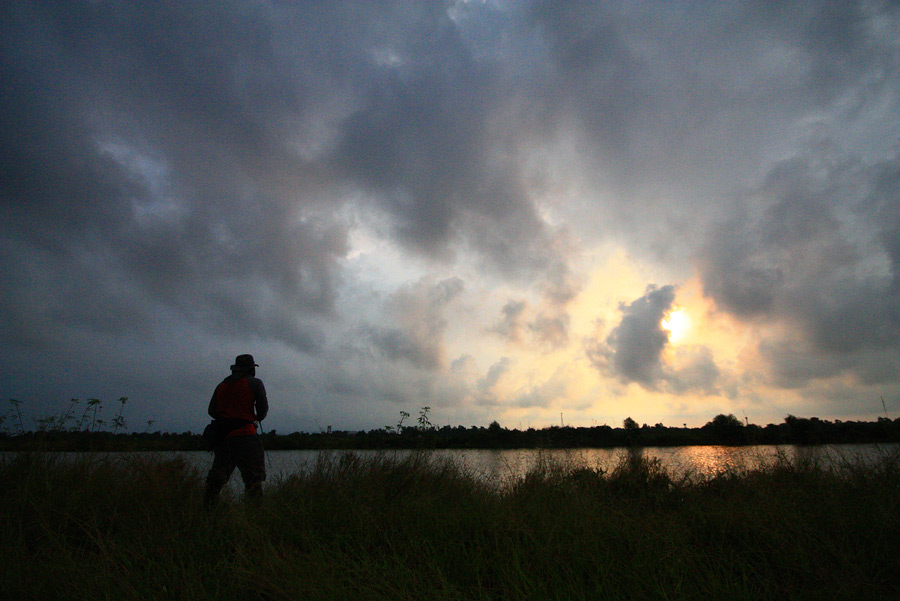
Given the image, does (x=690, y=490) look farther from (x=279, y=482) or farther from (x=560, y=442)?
(x=279, y=482)

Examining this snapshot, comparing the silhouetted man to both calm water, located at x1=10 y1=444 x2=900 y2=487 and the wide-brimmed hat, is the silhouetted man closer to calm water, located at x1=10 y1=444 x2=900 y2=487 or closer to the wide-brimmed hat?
the wide-brimmed hat

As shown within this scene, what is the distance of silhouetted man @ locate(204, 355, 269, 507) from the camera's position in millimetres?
5516

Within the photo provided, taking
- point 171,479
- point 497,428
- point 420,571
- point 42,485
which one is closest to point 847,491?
point 420,571

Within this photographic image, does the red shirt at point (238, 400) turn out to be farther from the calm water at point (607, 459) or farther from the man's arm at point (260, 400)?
the calm water at point (607, 459)

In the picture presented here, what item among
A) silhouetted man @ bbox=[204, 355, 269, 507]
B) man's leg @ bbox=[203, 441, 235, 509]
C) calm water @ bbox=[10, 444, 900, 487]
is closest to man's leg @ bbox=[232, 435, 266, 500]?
silhouetted man @ bbox=[204, 355, 269, 507]

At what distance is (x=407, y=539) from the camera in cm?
421

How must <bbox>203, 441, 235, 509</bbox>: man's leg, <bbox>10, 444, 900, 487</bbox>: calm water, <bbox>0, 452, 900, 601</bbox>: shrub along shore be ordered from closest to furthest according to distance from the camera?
<bbox>0, 452, 900, 601</bbox>: shrub along shore → <bbox>203, 441, 235, 509</bbox>: man's leg → <bbox>10, 444, 900, 487</bbox>: calm water

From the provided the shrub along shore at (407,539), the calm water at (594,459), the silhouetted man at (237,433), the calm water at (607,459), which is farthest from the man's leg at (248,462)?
the calm water at (607,459)

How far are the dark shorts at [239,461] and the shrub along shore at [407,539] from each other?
34 centimetres

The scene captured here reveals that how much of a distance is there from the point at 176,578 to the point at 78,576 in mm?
746

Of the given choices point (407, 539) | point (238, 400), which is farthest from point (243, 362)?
point (407, 539)

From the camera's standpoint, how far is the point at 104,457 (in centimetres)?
609

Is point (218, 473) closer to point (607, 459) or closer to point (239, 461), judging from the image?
point (239, 461)

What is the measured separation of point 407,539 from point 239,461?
8.87 ft
